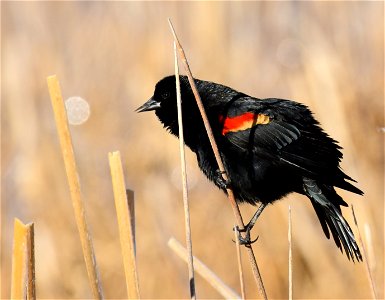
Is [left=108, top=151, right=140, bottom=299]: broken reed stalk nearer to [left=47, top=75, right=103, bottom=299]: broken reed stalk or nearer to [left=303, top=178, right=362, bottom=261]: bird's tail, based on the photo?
[left=47, top=75, right=103, bottom=299]: broken reed stalk

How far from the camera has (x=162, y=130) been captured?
3.84 m

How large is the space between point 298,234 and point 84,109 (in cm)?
152

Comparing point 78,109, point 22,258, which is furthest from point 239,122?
point 78,109

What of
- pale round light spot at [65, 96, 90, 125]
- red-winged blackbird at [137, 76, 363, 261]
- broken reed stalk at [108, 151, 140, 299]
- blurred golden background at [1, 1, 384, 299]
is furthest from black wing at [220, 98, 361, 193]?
pale round light spot at [65, 96, 90, 125]

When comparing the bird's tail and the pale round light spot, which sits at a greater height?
the pale round light spot

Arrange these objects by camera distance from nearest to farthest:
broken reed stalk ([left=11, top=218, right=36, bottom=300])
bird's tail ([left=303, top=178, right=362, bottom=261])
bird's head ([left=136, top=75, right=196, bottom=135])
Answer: broken reed stalk ([left=11, top=218, right=36, bottom=300]), bird's tail ([left=303, top=178, right=362, bottom=261]), bird's head ([left=136, top=75, right=196, bottom=135])

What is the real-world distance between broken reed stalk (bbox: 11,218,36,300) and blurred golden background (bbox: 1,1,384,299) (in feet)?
7.15

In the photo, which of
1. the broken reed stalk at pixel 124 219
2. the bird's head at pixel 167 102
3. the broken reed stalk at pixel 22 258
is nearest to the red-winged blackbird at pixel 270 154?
the bird's head at pixel 167 102

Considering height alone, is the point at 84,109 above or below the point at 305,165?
above

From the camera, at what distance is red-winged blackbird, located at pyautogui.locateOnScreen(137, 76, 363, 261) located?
7.74 feet

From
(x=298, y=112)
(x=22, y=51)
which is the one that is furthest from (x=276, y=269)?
(x=22, y=51)

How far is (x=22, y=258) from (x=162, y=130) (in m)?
2.50

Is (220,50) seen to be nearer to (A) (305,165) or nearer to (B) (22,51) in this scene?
(B) (22,51)

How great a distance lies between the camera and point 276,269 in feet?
11.9
